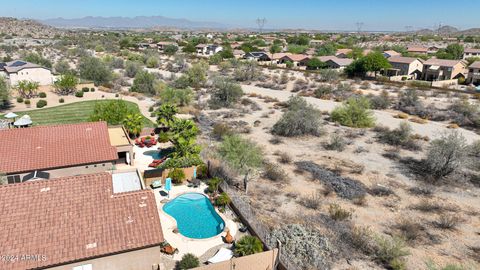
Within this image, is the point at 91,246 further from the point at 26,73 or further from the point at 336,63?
the point at 336,63

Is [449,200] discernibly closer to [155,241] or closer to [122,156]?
→ [155,241]

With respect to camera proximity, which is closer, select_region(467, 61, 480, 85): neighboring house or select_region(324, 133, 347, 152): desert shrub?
select_region(324, 133, 347, 152): desert shrub

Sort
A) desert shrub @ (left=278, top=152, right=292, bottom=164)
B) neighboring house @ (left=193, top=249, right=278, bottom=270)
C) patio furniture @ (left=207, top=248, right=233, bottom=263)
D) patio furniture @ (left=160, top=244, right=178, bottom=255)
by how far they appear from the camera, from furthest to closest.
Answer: desert shrub @ (left=278, top=152, right=292, bottom=164), patio furniture @ (left=160, top=244, right=178, bottom=255), patio furniture @ (left=207, top=248, right=233, bottom=263), neighboring house @ (left=193, top=249, right=278, bottom=270)

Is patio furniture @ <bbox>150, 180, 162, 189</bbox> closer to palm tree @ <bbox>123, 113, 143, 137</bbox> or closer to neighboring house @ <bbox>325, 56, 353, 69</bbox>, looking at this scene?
palm tree @ <bbox>123, 113, 143, 137</bbox>

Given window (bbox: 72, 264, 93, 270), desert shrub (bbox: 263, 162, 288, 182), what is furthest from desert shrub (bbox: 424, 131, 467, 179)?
window (bbox: 72, 264, 93, 270)

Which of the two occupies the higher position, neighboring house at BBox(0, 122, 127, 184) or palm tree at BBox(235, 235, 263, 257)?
neighboring house at BBox(0, 122, 127, 184)

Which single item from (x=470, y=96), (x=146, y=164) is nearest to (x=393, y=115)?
(x=470, y=96)
